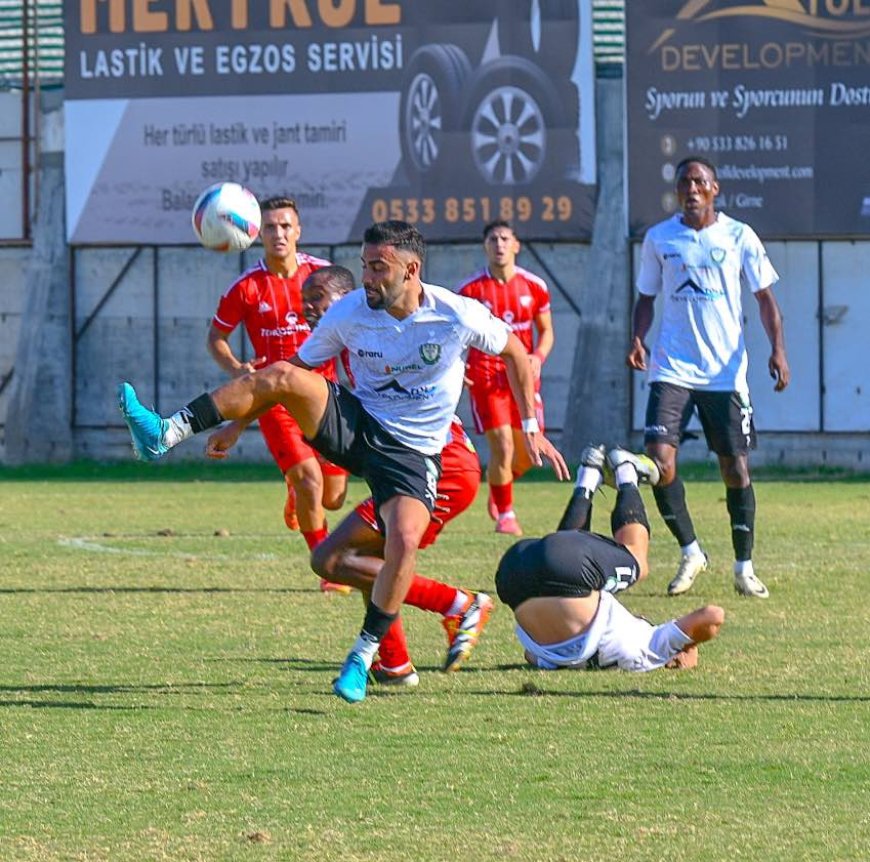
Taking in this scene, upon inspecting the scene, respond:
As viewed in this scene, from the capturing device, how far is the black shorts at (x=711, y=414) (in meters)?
11.6

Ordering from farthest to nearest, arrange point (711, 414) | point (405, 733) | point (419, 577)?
1. point (711, 414)
2. point (419, 577)
3. point (405, 733)

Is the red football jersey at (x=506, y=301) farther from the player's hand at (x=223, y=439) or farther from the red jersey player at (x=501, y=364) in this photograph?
the player's hand at (x=223, y=439)

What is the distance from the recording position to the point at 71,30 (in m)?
24.8

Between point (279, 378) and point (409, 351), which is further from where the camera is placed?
point (409, 351)

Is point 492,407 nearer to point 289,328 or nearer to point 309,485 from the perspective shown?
point 289,328

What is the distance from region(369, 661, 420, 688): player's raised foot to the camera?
8430 millimetres

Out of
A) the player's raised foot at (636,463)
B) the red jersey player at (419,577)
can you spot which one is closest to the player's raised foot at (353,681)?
the red jersey player at (419,577)

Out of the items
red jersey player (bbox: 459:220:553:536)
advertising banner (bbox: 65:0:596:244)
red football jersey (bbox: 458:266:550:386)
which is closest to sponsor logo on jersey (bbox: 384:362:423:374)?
red jersey player (bbox: 459:220:553:536)

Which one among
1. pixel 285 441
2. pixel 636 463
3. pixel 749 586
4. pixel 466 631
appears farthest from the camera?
pixel 285 441

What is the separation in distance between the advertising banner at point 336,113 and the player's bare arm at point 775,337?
445 inches

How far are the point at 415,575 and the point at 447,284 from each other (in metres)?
15.1

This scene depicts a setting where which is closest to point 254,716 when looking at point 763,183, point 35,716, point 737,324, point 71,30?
point 35,716

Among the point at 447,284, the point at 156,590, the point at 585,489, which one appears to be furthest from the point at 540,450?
the point at 447,284

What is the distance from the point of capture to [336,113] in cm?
2389
